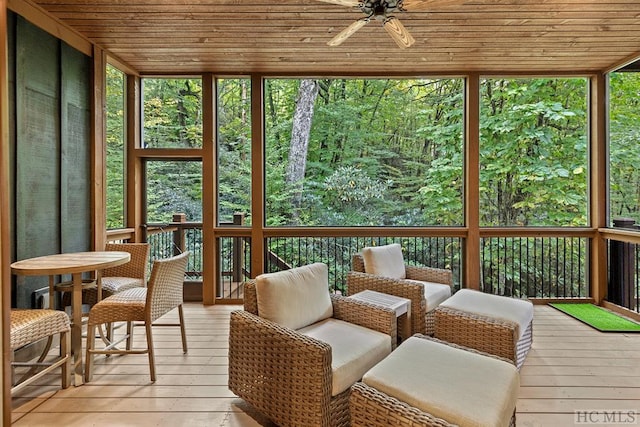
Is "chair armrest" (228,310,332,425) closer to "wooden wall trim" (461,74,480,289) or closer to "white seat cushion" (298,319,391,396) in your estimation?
"white seat cushion" (298,319,391,396)

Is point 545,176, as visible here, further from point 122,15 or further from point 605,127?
point 122,15

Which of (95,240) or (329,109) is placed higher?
(329,109)

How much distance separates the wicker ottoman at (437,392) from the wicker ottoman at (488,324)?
49cm

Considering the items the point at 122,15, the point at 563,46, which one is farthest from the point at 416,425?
the point at 563,46

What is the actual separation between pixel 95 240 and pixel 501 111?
5.62m

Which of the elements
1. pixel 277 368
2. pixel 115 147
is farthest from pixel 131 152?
pixel 277 368

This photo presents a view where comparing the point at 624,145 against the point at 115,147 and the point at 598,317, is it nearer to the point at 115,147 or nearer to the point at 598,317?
the point at 598,317

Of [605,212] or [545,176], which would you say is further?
[545,176]

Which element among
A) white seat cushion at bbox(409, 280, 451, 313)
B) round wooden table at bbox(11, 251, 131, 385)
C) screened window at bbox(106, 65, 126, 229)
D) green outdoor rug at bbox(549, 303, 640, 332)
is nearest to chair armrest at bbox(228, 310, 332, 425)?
round wooden table at bbox(11, 251, 131, 385)

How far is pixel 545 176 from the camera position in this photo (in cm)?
441

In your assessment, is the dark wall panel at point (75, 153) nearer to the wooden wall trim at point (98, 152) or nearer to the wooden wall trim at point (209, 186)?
the wooden wall trim at point (98, 152)

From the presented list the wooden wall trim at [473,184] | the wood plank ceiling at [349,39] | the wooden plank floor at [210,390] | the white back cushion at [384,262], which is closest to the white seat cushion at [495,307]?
the wooden plank floor at [210,390]

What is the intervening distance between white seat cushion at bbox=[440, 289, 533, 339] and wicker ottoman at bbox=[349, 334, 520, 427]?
0.83 m

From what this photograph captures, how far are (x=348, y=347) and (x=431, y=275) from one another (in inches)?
71.3
